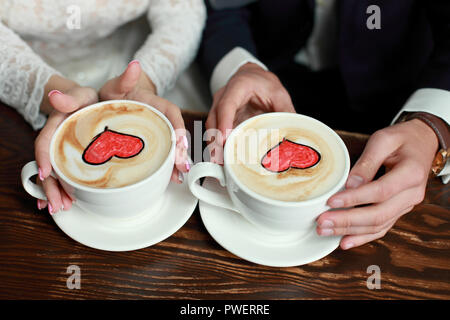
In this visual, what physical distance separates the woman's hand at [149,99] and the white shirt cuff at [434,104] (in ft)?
2.06

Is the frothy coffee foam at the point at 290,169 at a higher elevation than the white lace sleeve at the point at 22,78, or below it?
higher

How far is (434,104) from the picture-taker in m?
1.03

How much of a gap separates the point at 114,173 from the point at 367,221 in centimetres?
53

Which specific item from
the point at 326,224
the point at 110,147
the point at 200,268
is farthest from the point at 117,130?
the point at 326,224

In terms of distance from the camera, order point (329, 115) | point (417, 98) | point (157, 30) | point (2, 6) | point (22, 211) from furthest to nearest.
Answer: point (329, 115) < point (157, 30) < point (2, 6) < point (417, 98) < point (22, 211)

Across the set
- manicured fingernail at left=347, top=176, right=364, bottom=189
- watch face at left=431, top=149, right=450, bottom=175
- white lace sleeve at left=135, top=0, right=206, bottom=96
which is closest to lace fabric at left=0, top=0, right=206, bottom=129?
white lace sleeve at left=135, top=0, right=206, bottom=96

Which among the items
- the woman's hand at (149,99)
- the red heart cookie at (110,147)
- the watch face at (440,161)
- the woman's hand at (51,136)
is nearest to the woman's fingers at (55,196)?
the woman's hand at (51,136)

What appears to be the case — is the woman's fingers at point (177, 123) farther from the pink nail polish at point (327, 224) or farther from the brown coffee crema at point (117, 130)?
the pink nail polish at point (327, 224)

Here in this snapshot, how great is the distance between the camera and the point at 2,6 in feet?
4.18

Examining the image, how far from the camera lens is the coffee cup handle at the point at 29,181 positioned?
0.81 metres

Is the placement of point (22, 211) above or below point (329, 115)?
above
